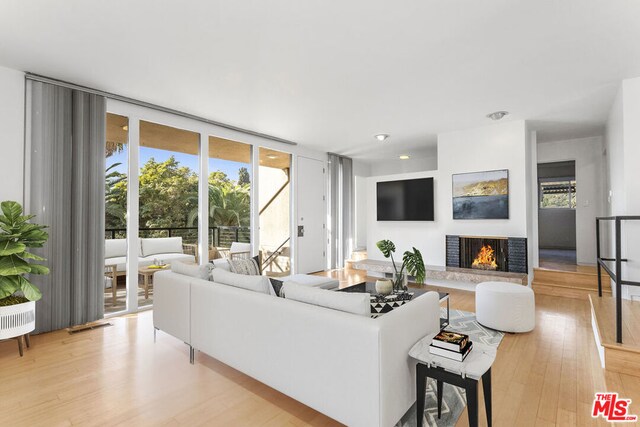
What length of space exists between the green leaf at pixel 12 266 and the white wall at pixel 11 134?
0.75m

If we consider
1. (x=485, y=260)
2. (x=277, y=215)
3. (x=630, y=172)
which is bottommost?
(x=485, y=260)

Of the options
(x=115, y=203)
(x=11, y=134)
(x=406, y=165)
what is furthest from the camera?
(x=406, y=165)

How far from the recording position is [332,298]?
6.31 ft

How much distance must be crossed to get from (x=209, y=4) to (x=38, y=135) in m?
2.50

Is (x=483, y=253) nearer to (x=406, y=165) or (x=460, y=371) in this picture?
(x=406, y=165)

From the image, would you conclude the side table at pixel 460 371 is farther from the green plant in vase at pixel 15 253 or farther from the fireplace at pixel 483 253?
the fireplace at pixel 483 253

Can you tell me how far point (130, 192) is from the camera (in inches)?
163

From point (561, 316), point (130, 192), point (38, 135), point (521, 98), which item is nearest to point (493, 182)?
point (521, 98)

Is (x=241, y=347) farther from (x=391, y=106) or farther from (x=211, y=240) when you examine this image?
(x=391, y=106)

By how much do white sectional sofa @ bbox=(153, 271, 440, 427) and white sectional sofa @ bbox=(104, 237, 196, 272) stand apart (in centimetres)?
239

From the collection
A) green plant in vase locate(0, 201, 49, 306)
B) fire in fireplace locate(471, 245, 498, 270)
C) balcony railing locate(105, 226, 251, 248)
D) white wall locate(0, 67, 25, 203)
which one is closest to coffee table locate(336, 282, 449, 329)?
fire in fireplace locate(471, 245, 498, 270)

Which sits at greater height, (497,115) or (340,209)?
(497,115)

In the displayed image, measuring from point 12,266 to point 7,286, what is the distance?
0.56 ft

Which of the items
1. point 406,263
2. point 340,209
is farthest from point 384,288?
point 340,209
